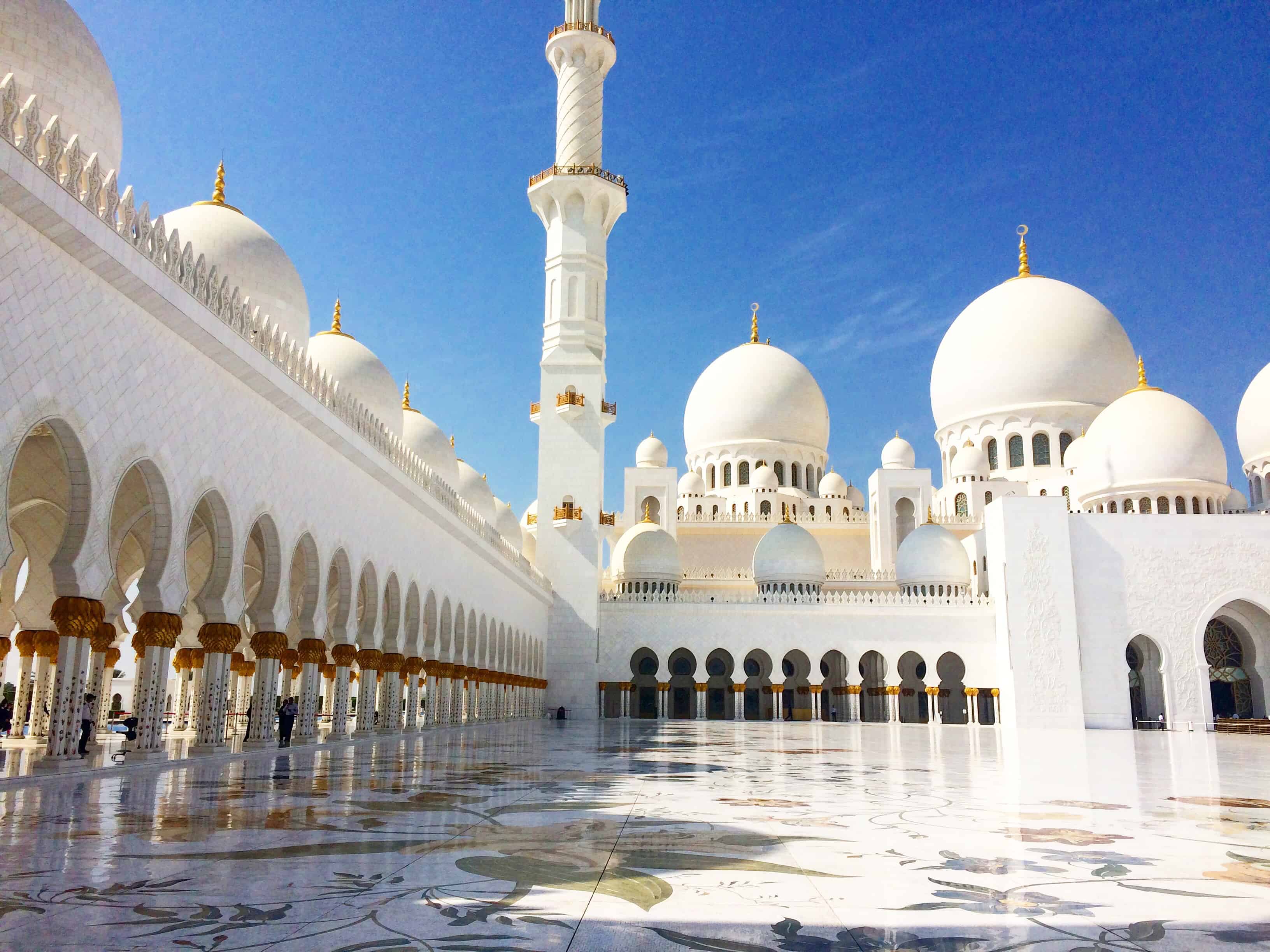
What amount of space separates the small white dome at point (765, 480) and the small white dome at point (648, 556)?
535cm

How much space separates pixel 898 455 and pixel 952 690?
7101mm

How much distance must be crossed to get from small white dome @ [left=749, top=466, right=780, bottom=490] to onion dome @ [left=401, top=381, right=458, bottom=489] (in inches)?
473

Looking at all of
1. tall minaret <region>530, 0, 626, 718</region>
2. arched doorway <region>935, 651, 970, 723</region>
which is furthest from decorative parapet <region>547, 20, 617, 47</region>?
arched doorway <region>935, 651, 970, 723</region>

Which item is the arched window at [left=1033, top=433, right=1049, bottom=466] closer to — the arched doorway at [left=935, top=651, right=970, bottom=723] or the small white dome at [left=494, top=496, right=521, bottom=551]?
the arched doorway at [left=935, top=651, right=970, bottom=723]

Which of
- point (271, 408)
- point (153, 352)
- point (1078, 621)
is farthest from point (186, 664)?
point (1078, 621)

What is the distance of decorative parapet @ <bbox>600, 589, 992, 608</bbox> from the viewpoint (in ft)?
80.8

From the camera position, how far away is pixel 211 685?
882cm

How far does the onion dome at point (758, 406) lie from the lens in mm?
31438

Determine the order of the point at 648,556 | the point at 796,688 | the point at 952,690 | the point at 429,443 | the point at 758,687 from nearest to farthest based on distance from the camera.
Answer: the point at 429,443, the point at 648,556, the point at 796,688, the point at 758,687, the point at 952,690

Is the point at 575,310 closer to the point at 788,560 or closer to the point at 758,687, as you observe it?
the point at 788,560

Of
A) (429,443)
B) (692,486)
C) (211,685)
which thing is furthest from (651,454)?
(211,685)

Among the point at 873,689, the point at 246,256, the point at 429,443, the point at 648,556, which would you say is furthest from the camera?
the point at 873,689

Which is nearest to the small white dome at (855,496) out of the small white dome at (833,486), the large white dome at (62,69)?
the small white dome at (833,486)

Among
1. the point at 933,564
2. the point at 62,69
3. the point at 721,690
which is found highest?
the point at 62,69
